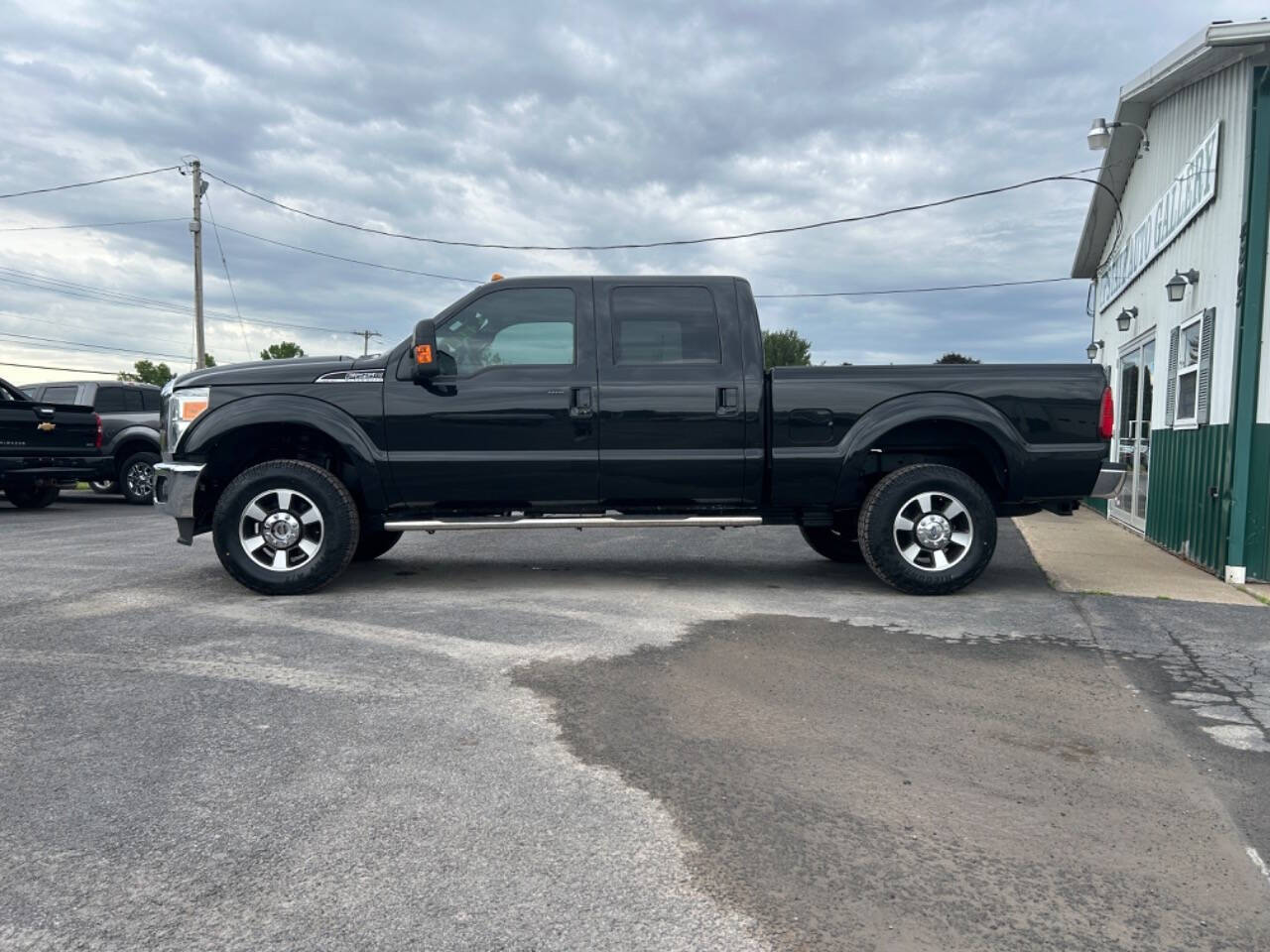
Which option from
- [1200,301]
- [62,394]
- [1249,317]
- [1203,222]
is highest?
[1203,222]

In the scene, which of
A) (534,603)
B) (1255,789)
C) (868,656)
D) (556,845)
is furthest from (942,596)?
(556,845)

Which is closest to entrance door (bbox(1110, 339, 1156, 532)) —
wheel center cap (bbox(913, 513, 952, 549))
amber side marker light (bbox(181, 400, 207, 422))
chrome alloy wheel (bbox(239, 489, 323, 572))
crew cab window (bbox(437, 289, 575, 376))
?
wheel center cap (bbox(913, 513, 952, 549))

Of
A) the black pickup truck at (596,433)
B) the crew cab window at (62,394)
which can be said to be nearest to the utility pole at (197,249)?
the crew cab window at (62,394)

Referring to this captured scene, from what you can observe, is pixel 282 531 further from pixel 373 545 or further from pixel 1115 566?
pixel 1115 566

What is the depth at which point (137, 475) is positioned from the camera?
15617 mm

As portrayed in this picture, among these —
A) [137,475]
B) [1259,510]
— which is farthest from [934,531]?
[137,475]

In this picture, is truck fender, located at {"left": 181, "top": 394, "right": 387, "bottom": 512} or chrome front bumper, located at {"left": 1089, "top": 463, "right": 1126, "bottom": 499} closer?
truck fender, located at {"left": 181, "top": 394, "right": 387, "bottom": 512}

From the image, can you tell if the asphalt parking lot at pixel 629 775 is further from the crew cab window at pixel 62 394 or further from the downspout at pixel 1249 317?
the crew cab window at pixel 62 394

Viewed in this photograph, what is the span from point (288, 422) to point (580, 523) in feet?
6.64

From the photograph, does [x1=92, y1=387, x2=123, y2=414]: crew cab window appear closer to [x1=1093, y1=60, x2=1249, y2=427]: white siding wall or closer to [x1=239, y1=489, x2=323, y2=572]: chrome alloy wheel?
A: [x1=239, y1=489, x2=323, y2=572]: chrome alloy wheel

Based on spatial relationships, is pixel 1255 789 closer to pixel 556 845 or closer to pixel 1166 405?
pixel 556 845

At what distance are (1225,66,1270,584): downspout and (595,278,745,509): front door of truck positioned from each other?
3968 millimetres

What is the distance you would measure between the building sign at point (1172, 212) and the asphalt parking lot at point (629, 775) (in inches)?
176

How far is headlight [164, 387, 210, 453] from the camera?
6.76 meters
